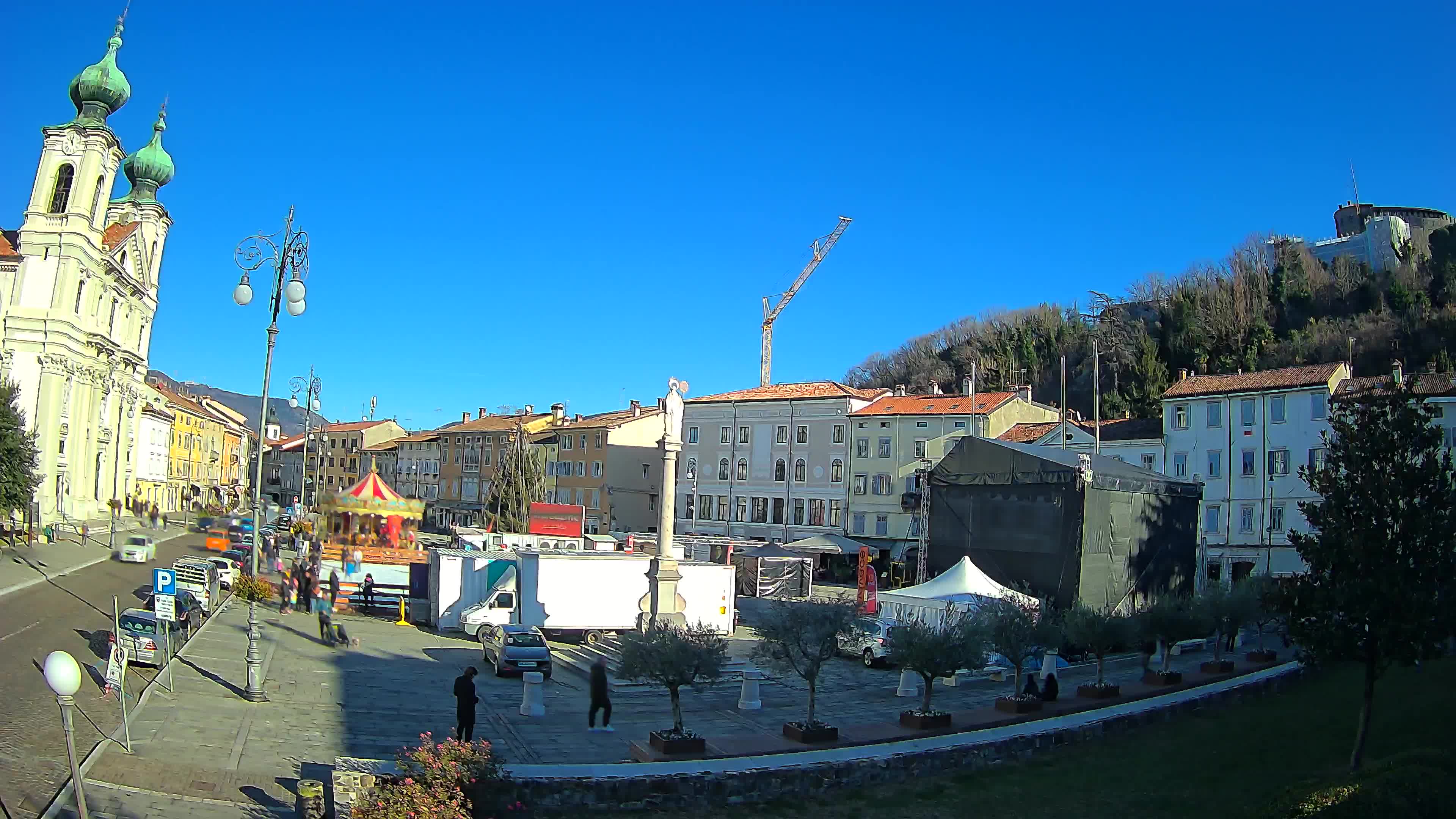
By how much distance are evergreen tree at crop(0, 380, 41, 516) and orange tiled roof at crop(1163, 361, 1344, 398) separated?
165 feet

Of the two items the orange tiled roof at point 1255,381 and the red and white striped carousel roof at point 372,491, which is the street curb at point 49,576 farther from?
the orange tiled roof at point 1255,381

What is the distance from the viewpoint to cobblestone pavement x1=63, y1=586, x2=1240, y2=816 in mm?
13188

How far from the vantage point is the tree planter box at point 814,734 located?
15.0m

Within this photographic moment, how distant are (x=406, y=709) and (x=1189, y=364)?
67533 mm

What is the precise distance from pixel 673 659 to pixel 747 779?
2.55 m

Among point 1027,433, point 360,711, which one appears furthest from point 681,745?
point 1027,433

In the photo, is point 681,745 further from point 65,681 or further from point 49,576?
point 49,576

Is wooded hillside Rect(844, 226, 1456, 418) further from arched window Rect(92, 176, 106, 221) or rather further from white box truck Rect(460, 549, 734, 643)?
arched window Rect(92, 176, 106, 221)

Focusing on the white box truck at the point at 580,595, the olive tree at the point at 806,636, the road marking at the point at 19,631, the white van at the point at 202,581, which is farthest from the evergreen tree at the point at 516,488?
the olive tree at the point at 806,636

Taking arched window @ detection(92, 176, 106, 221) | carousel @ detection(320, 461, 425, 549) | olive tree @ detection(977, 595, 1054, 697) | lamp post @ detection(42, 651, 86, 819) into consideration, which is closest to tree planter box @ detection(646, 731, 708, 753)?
olive tree @ detection(977, 595, 1054, 697)

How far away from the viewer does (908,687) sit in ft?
71.2

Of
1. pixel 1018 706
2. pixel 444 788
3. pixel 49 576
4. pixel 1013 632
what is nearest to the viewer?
pixel 444 788

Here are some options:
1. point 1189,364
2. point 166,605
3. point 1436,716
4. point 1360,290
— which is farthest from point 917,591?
point 1360,290

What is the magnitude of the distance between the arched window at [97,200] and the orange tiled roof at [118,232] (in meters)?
7.06
